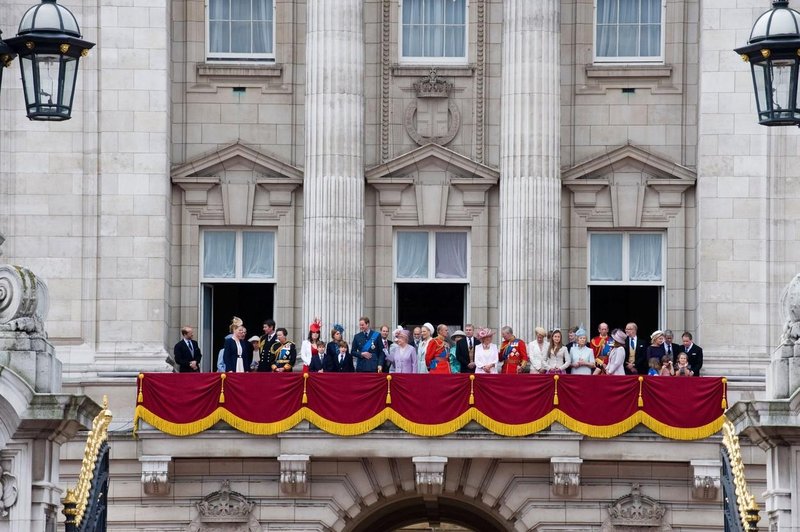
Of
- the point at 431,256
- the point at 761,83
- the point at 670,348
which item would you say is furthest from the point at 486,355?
the point at 761,83

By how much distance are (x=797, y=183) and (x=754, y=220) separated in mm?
1141

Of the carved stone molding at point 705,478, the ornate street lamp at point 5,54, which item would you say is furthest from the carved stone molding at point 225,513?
the ornate street lamp at point 5,54

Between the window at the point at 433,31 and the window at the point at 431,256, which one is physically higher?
the window at the point at 433,31

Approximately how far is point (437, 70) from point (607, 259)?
210 inches

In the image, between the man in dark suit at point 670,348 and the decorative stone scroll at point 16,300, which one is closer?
the decorative stone scroll at point 16,300

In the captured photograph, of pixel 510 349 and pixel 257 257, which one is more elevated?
pixel 257 257

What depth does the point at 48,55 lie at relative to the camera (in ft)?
96.0

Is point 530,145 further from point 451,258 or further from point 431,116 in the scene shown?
point 451,258

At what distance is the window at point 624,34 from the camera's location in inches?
2156

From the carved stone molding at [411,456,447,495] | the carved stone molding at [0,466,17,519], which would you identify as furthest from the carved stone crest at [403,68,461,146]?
the carved stone molding at [0,466,17,519]

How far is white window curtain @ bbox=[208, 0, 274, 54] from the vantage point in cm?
5475

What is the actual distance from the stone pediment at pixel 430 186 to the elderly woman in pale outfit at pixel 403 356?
16.8ft

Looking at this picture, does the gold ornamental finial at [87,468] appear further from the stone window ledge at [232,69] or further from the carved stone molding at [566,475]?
the stone window ledge at [232,69]

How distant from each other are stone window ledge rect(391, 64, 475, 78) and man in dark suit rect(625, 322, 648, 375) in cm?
715
